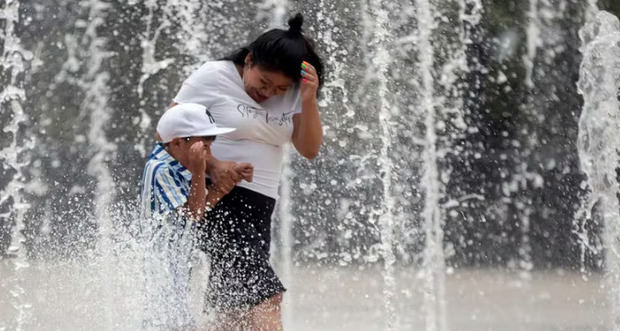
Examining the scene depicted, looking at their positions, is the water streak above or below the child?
above

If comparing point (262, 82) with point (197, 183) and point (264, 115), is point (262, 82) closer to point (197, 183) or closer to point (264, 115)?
point (264, 115)

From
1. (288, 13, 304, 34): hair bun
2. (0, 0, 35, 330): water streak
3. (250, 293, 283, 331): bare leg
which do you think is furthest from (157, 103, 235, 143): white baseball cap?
(0, 0, 35, 330): water streak

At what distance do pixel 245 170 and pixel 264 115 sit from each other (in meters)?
0.20

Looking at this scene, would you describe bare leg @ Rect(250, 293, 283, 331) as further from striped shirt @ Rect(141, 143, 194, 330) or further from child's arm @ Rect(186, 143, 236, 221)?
child's arm @ Rect(186, 143, 236, 221)

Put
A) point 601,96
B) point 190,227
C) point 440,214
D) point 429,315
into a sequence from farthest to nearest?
point 440,214 → point 601,96 → point 429,315 → point 190,227

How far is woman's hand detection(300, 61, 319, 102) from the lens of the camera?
2393 millimetres

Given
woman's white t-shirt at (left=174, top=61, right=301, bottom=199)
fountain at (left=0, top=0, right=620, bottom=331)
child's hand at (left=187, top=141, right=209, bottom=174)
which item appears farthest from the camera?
fountain at (left=0, top=0, right=620, bottom=331)

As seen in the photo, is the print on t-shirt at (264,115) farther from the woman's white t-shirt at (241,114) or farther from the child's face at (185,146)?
the child's face at (185,146)

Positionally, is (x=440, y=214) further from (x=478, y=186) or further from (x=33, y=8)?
(x=33, y=8)

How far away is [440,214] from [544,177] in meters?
1.07

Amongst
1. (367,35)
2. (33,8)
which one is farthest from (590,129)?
(33,8)

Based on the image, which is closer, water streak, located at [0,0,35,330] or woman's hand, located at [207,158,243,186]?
woman's hand, located at [207,158,243,186]

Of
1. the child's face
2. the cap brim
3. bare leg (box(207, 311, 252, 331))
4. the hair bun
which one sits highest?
the hair bun

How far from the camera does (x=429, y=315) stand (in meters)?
5.10
